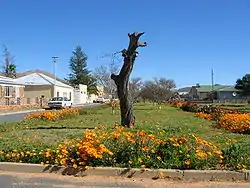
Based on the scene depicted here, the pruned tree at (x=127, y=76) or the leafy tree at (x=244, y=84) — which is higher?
the leafy tree at (x=244, y=84)

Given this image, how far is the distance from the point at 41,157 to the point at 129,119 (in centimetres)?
701

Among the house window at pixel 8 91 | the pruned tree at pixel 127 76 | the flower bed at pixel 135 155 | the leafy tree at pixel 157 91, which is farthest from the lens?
the leafy tree at pixel 157 91

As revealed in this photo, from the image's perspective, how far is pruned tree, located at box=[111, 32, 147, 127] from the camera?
13115 millimetres

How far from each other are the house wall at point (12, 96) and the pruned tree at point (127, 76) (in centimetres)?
3249

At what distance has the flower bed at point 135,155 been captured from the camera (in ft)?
22.1

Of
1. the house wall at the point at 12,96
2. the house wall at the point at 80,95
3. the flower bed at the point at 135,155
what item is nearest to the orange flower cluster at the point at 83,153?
the flower bed at the point at 135,155

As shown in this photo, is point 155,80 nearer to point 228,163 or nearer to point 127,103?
point 127,103

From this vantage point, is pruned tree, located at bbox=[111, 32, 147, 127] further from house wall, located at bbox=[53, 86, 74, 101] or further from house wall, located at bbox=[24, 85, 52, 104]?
house wall, located at bbox=[53, 86, 74, 101]

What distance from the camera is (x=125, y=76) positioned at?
45.1ft

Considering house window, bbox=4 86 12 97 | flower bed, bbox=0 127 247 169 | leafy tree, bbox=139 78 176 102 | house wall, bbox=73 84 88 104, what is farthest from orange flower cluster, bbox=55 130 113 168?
house wall, bbox=73 84 88 104

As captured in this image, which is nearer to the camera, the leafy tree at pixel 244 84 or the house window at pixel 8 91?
the house window at pixel 8 91

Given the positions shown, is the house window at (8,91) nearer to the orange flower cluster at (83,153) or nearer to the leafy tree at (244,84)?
the orange flower cluster at (83,153)

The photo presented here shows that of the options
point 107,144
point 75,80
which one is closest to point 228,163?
point 107,144

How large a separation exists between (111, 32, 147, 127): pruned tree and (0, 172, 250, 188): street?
7376 millimetres
